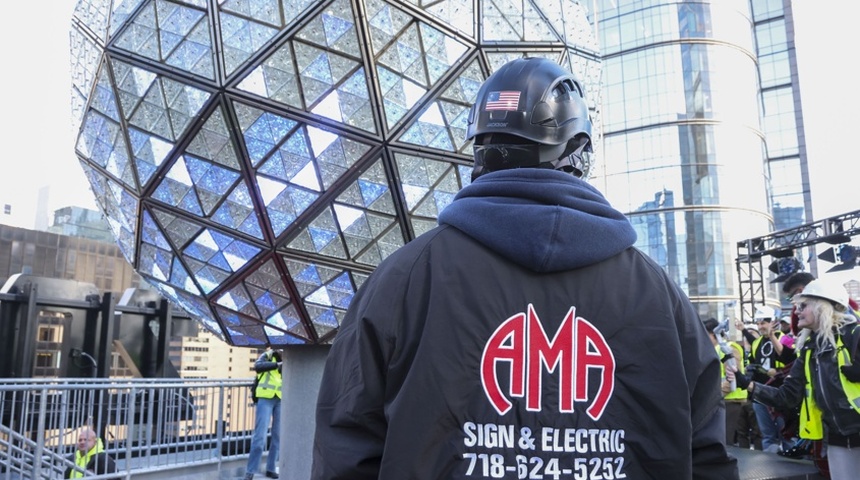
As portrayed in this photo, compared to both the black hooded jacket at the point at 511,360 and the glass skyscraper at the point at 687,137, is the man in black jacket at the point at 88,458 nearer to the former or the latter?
the black hooded jacket at the point at 511,360

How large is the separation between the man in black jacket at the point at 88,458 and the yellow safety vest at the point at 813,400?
652 centimetres

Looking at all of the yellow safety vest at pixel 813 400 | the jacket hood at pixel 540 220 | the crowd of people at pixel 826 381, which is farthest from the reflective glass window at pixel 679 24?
the jacket hood at pixel 540 220

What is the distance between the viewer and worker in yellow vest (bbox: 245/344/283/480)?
279 inches

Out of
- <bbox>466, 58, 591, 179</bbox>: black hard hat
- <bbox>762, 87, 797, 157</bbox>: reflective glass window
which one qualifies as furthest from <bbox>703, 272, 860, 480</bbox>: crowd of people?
<bbox>762, 87, 797, 157</bbox>: reflective glass window

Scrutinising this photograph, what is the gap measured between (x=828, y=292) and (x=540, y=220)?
162 inches

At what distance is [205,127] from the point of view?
10.5 ft

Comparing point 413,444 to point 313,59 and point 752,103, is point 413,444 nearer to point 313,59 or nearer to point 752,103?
point 313,59

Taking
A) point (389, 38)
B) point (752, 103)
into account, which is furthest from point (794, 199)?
point (389, 38)

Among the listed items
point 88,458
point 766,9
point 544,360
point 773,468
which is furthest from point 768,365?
point 766,9

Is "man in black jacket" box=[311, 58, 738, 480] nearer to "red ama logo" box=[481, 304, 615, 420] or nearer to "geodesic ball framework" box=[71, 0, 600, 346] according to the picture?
"red ama logo" box=[481, 304, 615, 420]

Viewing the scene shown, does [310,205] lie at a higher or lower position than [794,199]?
lower

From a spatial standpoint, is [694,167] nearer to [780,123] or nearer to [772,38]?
[780,123]

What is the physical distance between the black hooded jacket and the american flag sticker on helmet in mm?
228

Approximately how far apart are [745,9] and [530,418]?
40.5m
